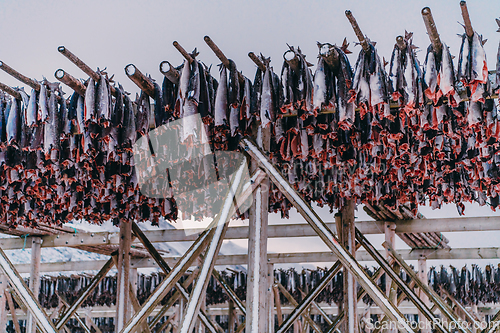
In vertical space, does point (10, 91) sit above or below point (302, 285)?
above

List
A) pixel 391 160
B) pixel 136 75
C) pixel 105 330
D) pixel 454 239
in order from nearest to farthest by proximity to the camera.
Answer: pixel 136 75
pixel 391 160
pixel 105 330
pixel 454 239

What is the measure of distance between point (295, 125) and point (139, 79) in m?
1.30

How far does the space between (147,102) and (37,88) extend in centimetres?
89

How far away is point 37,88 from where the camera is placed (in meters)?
4.07

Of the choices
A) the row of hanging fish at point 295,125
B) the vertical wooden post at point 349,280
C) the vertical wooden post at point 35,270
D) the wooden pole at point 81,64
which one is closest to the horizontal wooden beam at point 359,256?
the vertical wooden post at point 35,270

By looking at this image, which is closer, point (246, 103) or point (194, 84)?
point (194, 84)

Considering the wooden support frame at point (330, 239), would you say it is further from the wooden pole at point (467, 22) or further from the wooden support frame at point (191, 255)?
the wooden pole at point (467, 22)

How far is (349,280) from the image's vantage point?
561 centimetres

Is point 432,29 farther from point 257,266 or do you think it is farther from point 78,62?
point 78,62

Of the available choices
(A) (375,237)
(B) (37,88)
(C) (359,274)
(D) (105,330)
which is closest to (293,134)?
(C) (359,274)

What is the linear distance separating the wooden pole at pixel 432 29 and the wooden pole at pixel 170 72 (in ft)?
5.70

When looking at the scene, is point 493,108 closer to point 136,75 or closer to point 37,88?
point 136,75

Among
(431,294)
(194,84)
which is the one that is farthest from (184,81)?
(431,294)

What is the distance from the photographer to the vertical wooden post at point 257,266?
3.46 meters
